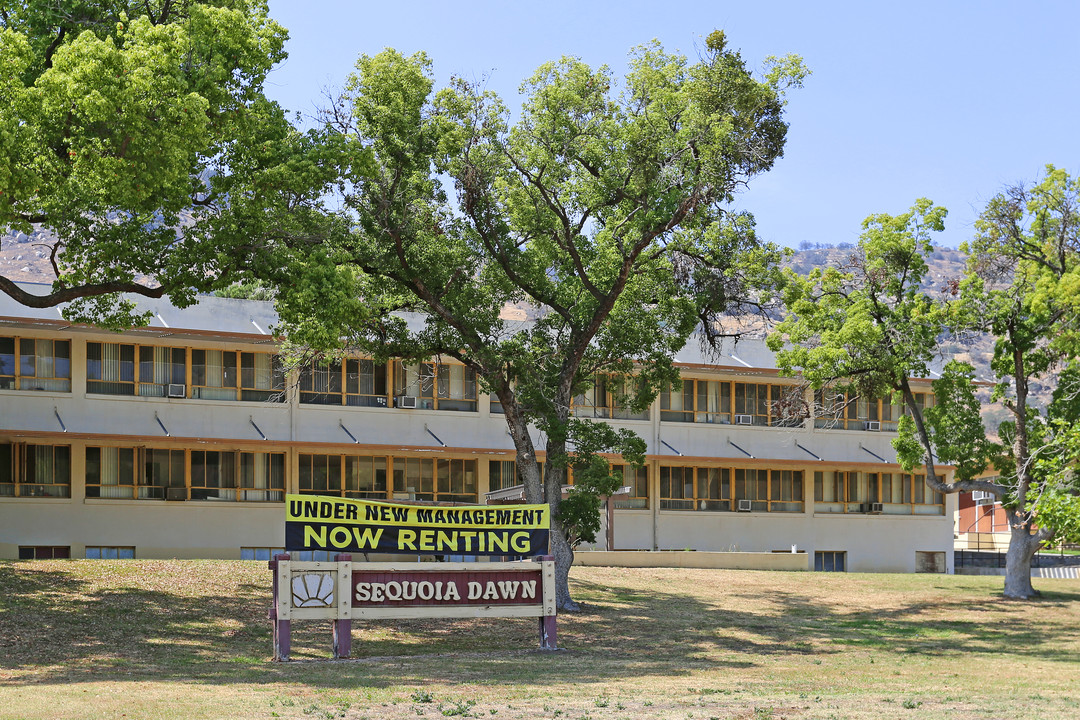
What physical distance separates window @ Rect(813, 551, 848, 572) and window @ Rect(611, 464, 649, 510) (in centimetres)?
752

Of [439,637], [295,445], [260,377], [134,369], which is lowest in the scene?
[439,637]

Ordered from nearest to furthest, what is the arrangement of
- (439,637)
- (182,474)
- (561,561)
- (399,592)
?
(399,592) < (439,637) < (561,561) < (182,474)

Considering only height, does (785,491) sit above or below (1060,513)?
below

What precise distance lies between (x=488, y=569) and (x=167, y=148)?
8098 mm

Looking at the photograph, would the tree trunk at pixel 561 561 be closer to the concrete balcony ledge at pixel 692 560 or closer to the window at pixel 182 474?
the concrete balcony ledge at pixel 692 560

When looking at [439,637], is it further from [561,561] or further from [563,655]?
[561,561]

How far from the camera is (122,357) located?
36.5m

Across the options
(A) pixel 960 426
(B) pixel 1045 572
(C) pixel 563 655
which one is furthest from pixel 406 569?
(B) pixel 1045 572

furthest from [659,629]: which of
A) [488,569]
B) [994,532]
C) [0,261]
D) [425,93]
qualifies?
[0,261]

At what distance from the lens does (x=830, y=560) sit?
4641 centimetres

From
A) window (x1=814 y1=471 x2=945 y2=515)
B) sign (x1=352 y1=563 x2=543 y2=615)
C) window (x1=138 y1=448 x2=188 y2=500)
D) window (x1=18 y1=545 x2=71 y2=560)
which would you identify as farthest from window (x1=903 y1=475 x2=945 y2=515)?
sign (x1=352 y1=563 x2=543 y2=615)

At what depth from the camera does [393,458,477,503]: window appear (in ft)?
132

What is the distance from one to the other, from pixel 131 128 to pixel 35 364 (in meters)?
19.4

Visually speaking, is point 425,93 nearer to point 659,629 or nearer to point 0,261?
point 659,629
